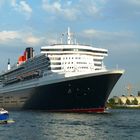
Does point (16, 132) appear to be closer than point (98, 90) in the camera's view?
Yes

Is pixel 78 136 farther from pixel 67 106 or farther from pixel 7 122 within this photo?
pixel 67 106

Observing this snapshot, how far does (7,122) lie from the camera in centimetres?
6581

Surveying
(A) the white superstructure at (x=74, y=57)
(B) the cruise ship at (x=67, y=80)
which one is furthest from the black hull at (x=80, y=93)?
(A) the white superstructure at (x=74, y=57)

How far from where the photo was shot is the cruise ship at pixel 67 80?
82812 millimetres

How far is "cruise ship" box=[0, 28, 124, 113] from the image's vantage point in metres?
82.8

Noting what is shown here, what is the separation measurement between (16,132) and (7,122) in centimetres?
1477

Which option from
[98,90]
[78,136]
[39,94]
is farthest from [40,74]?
[78,136]

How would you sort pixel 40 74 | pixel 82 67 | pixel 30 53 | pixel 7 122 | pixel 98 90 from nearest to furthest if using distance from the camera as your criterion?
pixel 7 122 → pixel 98 90 → pixel 82 67 → pixel 40 74 → pixel 30 53

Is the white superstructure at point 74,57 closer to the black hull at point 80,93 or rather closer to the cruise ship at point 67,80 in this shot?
the cruise ship at point 67,80

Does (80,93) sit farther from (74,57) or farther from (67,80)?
(74,57)

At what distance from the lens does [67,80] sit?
8425 centimetres

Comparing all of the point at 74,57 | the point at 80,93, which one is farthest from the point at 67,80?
the point at 74,57

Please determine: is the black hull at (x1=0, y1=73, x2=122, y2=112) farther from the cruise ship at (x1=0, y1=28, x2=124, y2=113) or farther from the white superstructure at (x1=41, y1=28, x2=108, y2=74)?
the white superstructure at (x1=41, y1=28, x2=108, y2=74)

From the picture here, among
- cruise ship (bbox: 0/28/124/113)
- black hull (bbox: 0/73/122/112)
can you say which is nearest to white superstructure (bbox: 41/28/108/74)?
cruise ship (bbox: 0/28/124/113)
